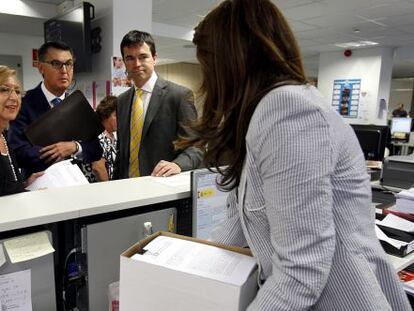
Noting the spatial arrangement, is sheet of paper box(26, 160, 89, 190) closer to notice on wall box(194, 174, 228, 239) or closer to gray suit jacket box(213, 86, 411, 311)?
notice on wall box(194, 174, 228, 239)

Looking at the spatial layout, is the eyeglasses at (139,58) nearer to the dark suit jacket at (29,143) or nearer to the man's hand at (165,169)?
the dark suit jacket at (29,143)

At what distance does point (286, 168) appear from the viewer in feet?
1.86

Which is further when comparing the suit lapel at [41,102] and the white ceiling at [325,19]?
the white ceiling at [325,19]

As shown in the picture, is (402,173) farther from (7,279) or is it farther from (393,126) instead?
(393,126)

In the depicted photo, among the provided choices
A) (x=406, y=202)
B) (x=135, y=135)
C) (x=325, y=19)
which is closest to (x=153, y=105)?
(x=135, y=135)

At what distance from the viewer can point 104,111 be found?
283cm

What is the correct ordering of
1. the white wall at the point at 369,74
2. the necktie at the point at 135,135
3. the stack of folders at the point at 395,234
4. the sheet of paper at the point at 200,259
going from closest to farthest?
the sheet of paper at the point at 200,259, the stack of folders at the point at 395,234, the necktie at the point at 135,135, the white wall at the point at 369,74

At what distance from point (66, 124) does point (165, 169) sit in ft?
1.71

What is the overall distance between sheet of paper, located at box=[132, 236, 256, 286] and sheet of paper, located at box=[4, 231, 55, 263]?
0.37 metres

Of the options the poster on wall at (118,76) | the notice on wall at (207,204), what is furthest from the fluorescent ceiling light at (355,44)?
the notice on wall at (207,204)

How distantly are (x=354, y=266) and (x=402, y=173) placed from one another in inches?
77.2

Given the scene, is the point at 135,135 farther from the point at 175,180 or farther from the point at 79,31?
the point at 79,31

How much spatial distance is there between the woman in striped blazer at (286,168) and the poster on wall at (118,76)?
302 cm

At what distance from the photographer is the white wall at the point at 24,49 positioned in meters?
5.62
